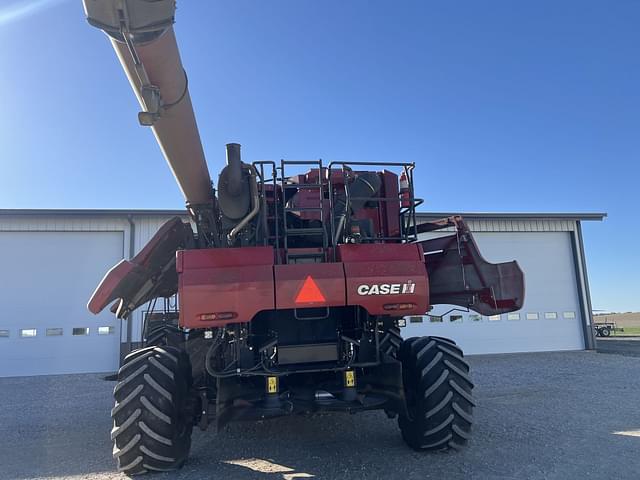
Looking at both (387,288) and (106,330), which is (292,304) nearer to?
(387,288)

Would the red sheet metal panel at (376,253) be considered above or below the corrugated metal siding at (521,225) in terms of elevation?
below

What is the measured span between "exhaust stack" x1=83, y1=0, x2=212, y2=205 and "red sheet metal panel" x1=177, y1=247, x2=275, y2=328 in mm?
923

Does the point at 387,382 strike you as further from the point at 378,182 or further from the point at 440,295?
A: the point at 378,182

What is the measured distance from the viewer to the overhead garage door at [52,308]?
1294 cm

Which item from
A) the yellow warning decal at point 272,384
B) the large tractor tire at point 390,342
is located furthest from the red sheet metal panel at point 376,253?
the large tractor tire at point 390,342

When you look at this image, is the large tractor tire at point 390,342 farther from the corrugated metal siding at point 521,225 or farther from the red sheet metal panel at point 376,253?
the corrugated metal siding at point 521,225

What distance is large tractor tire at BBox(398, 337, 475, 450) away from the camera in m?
4.54

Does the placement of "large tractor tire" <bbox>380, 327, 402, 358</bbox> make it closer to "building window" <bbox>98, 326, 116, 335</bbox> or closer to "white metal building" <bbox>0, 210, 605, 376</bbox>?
"white metal building" <bbox>0, 210, 605, 376</bbox>

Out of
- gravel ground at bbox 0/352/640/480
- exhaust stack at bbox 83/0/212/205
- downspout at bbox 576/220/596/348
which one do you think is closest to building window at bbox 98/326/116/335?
gravel ground at bbox 0/352/640/480

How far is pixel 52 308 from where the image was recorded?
43.4 feet

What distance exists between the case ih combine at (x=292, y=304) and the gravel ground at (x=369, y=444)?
0.42 m

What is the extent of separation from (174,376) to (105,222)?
10759 mm

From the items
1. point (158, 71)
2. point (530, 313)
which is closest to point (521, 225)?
point (530, 313)

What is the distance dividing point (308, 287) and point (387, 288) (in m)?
0.74
